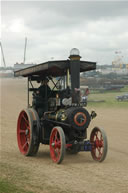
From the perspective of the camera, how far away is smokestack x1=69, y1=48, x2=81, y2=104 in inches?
330

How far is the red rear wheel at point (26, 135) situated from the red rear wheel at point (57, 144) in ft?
2.25

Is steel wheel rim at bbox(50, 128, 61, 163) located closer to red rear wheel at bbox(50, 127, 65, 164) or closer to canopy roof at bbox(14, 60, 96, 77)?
red rear wheel at bbox(50, 127, 65, 164)

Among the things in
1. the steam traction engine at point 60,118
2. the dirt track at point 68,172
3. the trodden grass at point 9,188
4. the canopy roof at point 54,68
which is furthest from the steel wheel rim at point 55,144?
the trodden grass at point 9,188

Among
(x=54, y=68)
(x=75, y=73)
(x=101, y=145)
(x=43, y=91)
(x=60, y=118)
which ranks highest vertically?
(x=54, y=68)

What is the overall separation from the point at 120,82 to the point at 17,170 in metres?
46.2

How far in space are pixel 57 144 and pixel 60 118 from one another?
0.65 m

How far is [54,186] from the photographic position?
6.14 m

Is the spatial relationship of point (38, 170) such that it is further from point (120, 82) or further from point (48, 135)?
point (120, 82)

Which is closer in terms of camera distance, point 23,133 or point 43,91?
point 43,91

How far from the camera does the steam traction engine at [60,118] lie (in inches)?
326

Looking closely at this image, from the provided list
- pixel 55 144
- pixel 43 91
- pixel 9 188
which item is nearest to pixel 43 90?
pixel 43 91

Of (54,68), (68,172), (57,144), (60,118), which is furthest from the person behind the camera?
(54,68)

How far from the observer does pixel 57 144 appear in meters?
8.29

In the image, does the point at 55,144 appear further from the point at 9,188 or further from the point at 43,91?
the point at 9,188
